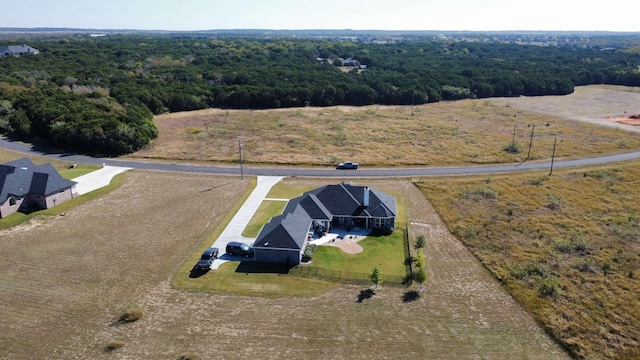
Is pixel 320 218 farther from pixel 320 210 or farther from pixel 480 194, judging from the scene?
pixel 480 194

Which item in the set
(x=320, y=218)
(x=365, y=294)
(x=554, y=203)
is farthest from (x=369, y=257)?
(x=554, y=203)

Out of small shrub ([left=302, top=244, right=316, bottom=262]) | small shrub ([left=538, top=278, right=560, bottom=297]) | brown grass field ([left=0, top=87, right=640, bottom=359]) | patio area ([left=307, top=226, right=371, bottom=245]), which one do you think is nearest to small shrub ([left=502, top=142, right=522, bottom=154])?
brown grass field ([left=0, top=87, right=640, bottom=359])

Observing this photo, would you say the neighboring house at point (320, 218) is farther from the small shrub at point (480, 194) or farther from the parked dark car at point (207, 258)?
the small shrub at point (480, 194)

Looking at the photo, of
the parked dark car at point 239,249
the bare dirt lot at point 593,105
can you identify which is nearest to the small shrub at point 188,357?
the parked dark car at point 239,249

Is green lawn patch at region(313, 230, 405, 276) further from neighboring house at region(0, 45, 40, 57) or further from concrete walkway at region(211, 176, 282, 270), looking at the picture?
neighboring house at region(0, 45, 40, 57)

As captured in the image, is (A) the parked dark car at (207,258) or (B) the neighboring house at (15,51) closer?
(A) the parked dark car at (207,258)
